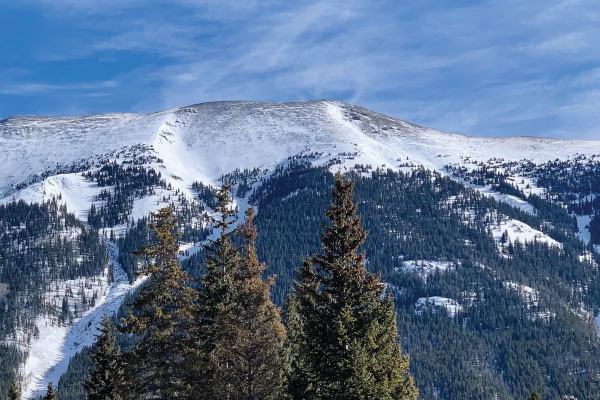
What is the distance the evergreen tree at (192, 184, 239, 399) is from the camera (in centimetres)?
3885

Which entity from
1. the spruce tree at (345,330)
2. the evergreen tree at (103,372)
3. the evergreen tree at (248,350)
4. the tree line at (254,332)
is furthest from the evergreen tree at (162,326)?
the evergreen tree at (103,372)

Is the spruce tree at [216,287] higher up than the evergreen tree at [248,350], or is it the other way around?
the spruce tree at [216,287]

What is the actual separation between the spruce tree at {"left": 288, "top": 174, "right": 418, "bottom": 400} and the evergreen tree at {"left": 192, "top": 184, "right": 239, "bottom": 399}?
27.2ft

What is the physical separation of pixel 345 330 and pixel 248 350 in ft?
39.4

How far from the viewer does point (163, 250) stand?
3966cm

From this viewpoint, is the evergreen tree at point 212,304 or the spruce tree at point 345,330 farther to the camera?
the evergreen tree at point 212,304

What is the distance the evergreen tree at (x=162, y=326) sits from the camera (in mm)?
38438

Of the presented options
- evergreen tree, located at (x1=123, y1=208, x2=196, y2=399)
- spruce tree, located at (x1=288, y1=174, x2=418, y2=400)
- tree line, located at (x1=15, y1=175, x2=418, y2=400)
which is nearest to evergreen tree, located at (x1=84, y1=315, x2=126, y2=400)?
tree line, located at (x1=15, y1=175, x2=418, y2=400)

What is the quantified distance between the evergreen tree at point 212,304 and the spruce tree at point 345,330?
8279 millimetres

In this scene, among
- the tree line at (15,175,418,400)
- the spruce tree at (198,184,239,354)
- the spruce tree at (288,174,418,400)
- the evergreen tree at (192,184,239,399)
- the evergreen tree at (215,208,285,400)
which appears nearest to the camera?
the spruce tree at (288,174,418,400)

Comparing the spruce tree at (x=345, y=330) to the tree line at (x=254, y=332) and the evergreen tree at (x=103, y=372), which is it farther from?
the evergreen tree at (x=103, y=372)

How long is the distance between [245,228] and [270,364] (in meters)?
11.4

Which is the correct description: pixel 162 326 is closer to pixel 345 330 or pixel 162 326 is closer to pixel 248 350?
pixel 248 350

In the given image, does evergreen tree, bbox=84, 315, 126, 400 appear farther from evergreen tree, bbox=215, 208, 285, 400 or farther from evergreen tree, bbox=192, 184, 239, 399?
evergreen tree, bbox=215, 208, 285, 400
